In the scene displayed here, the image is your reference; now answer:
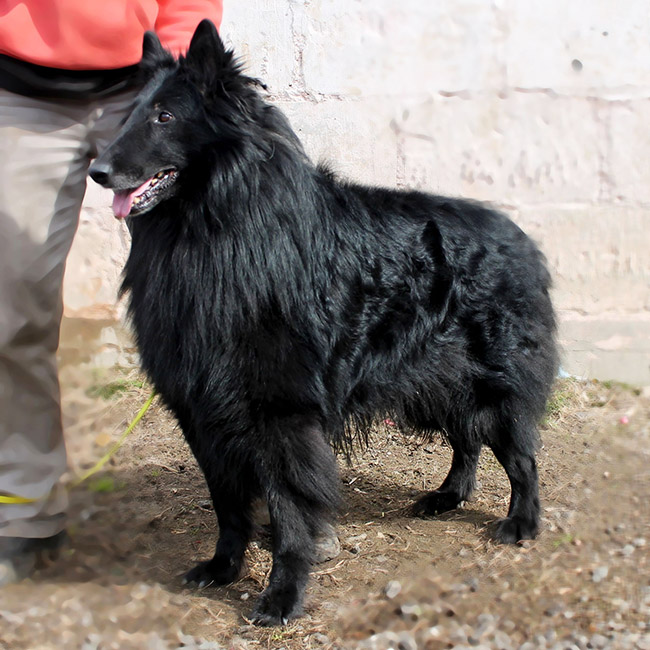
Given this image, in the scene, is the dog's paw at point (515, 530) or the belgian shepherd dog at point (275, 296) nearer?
the belgian shepherd dog at point (275, 296)

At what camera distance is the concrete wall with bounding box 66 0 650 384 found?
15.2 ft

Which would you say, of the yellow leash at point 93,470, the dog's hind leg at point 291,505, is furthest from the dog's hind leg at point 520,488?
the yellow leash at point 93,470

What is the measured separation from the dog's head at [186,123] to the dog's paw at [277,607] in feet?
4.80

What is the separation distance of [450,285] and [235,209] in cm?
99

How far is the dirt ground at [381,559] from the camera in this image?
2594 millimetres

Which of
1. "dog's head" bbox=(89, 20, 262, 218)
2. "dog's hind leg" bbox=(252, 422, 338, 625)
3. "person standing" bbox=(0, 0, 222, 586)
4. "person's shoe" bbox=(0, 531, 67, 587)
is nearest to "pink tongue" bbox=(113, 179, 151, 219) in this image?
"dog's head" bbox=(89, 20, 262, 218)

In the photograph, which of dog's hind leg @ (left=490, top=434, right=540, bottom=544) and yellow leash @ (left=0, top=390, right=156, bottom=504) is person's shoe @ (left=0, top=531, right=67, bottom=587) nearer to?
yellow leash @ (left=0, top=390, right=156, bottom=504)

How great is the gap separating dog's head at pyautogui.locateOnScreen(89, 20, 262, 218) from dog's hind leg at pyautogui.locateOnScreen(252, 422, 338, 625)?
0.97 meters

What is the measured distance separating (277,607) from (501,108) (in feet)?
11.2

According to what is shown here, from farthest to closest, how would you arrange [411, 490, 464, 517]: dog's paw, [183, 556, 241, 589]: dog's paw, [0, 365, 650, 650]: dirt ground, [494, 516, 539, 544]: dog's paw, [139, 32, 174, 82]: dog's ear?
[411, 490, 464, 517]: dog's paw < [494, 516, 539, 544]: dog's paw < [183, 556, 241, 589]: dog's paw < [139, 32, 174, 82]: dog's ear < [0, 365, 650, 650]: dirt ground

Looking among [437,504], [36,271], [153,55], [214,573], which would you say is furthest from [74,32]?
[437,504]

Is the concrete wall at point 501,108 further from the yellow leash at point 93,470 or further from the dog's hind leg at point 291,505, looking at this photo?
the dog's hind leg at point 291,505

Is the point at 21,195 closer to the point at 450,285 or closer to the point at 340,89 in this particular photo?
the point at 450,285

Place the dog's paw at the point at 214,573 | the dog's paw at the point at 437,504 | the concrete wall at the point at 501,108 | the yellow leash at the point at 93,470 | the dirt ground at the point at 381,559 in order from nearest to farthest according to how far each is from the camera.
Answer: the dirt ground at the point at 381,559 → the yellow leash at the point at 93,470 → the dog's paw at the point at 214,573 → the dog's paw at the point at 437,504 → the concrete wall at the point at 501,108
